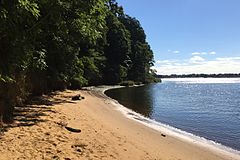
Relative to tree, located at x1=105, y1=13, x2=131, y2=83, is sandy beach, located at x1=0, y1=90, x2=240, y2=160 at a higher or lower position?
lower

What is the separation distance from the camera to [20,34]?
12883 mm

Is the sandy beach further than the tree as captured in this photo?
No

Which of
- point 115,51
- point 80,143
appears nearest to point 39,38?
point 80,143

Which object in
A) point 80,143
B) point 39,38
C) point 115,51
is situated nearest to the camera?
point 80,143

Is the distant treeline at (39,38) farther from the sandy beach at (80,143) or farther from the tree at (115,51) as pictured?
the tree at (115,51)

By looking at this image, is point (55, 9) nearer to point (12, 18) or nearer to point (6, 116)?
point (12, 18)

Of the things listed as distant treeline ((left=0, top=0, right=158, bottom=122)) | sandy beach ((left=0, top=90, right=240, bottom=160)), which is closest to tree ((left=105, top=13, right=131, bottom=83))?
distant treeline ((left=0, top=0, right=158, bottom=122))

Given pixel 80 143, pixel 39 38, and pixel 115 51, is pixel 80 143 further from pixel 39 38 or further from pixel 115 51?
pixel 115 51

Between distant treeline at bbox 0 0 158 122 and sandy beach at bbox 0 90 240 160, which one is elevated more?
distant treeline at bbox 0 0 158 122

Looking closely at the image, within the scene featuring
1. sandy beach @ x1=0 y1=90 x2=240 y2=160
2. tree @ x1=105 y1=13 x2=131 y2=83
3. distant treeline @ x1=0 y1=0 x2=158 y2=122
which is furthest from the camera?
tree @ x1=105 y1=13 x2=131 y2=83

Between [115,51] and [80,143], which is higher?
[115,51]

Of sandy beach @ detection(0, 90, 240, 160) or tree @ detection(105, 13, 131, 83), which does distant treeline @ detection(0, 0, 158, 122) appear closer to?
sandy beach @ detection(0, 90, 240, 160)

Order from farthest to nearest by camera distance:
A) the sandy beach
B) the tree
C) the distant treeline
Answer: the tree → the distant treeline → the sandy beach

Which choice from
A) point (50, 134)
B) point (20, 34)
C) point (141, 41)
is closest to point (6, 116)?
point (50, 134)
